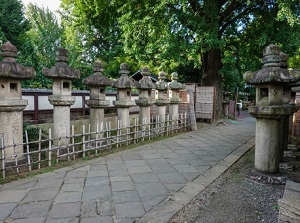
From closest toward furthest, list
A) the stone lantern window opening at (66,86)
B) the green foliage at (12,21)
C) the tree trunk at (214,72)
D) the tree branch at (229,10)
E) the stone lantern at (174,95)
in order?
the stone lantern window opening at (66,86)
the stone lantern at (174,95)
the tree branch at (229,10)
the tree trunk at (214,72)
the green foliage at (12,21)

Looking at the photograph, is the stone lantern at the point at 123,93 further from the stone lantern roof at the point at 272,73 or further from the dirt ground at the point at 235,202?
the stone lantern roof at the point at 272,73

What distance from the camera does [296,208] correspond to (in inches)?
84.7

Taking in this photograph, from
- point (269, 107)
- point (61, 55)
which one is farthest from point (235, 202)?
point (61, 55)

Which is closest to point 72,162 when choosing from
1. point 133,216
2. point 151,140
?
point 133,216

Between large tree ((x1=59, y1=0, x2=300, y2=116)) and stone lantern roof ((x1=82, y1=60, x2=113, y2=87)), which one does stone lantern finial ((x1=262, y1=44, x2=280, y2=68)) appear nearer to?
stone lantern roof ((x1=82, y1=60, x2=113, y2=87))

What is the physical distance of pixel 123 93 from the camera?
21.7ft

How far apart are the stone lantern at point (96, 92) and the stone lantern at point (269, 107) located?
3.59m

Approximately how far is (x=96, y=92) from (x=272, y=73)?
420 centimetres

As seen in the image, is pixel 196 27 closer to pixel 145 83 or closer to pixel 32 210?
pixel 145 83

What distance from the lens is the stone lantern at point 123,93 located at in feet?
21.2

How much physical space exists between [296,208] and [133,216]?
180cm

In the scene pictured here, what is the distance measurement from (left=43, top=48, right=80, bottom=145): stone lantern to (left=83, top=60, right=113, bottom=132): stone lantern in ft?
2.31

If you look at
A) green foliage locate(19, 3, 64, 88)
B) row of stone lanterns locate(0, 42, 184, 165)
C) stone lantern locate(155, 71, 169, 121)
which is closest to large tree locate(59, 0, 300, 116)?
stone lantern locate(155, 71, 169, 121)

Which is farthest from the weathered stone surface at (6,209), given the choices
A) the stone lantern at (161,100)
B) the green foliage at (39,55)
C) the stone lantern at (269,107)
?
the green foliage at (39,55)
